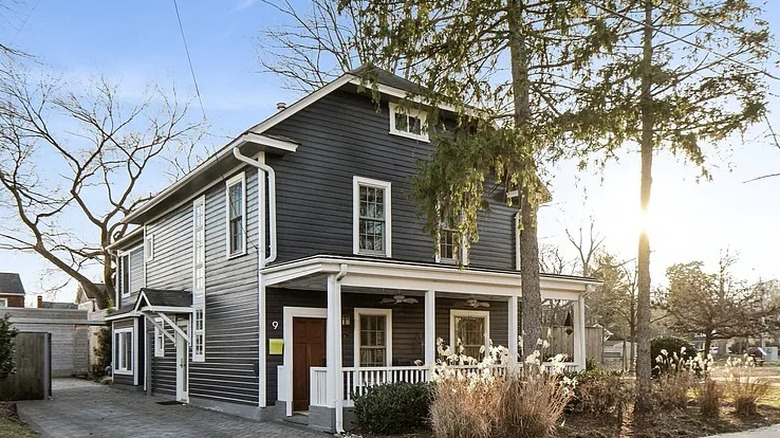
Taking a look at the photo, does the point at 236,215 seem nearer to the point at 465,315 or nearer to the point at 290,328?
the point at 290,328

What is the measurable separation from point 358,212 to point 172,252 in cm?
643

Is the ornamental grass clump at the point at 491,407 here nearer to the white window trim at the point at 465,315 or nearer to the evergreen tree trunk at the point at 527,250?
the evergreen tree trunk at the point at 527,250

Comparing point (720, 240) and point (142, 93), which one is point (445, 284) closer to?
point (720, 240)

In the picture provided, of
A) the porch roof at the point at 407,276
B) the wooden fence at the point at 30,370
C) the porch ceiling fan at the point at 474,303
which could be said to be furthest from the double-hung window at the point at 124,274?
the porch ceiling fan at the point at 474,303

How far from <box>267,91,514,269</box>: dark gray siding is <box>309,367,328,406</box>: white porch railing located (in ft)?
7.82

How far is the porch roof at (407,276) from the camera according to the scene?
11500 mm

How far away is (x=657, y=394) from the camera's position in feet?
40.5

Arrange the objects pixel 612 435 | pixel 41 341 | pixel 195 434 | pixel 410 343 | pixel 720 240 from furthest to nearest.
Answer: pixel 720 240 → pixel 41 341 → pixel 410 343 → pixel 195 434 → pixel 612 435

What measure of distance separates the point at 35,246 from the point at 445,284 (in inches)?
951

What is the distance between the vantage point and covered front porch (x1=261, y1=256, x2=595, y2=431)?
11.5m

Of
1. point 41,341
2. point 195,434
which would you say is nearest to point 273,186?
point 195,434

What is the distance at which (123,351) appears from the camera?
2292 cm

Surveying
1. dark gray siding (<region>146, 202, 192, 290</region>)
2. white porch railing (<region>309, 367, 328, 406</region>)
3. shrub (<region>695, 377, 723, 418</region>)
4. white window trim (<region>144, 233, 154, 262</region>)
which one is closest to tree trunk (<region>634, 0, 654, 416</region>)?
shrub (<region>695, 377, 723, 418</region>)

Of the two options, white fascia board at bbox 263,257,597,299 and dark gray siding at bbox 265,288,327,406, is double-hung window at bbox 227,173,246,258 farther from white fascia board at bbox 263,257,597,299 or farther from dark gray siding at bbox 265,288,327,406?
white fascia board at bbox 263,257,597,299
